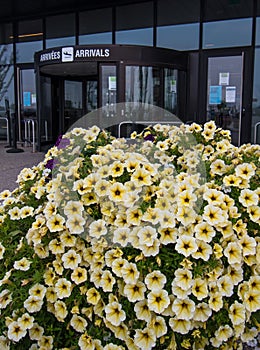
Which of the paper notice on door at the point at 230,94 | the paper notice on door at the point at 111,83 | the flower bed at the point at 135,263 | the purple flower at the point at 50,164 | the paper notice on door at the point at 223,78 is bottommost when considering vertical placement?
the flower bed at the point at 135,263

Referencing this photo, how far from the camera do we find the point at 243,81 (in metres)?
9.30

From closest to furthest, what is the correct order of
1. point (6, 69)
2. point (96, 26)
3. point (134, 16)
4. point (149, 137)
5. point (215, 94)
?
1. point (149, 137)
2. point (215, 94)
3. point (134, 16)
4. point (96, 26)
5. point (6, 69)

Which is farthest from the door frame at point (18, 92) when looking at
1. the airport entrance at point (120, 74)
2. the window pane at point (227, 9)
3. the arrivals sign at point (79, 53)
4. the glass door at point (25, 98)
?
the window pane at point (227, 9)

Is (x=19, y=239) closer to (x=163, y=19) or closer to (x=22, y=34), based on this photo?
(x=163, y=19)

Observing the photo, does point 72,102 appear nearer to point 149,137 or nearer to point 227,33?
point 227,33

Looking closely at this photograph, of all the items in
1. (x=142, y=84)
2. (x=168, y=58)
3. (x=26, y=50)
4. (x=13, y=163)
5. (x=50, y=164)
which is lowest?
(x=13, y=163)

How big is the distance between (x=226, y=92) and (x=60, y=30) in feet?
17.1

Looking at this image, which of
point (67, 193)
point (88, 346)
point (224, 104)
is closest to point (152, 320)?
point (88, 346)

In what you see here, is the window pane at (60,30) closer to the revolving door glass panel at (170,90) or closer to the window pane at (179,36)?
the window pane at (179,36)

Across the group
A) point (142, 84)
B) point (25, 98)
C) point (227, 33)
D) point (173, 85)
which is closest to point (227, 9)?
point (227, 33)

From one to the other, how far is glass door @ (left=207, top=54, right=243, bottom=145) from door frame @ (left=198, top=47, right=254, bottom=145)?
0.22 feet

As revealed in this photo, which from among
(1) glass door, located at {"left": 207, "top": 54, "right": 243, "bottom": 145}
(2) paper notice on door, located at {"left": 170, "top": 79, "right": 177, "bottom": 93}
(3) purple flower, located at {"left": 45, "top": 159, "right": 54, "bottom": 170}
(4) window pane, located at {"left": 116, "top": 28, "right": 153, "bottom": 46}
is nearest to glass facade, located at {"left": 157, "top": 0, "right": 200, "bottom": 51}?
(4) window pane, located at {"left": 116, "top": 28, "right": 153, "bottom": 46}

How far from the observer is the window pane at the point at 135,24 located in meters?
10.5

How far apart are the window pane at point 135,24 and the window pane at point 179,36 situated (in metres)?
0.32
